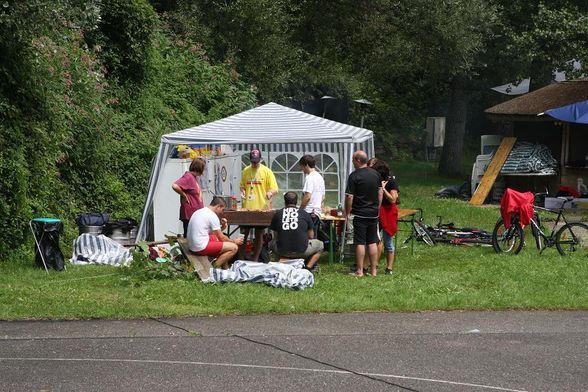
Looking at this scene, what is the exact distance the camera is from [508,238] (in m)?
16.7

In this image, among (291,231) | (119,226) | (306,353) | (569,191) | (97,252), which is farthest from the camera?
(569,191)

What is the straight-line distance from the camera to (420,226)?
1800 cm

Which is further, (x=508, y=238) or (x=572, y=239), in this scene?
(x=508, y=238)

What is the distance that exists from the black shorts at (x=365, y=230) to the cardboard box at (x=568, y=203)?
11263mm

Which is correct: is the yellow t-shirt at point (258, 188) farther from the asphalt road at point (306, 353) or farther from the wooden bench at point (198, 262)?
the asphalt road at point (306, 353)

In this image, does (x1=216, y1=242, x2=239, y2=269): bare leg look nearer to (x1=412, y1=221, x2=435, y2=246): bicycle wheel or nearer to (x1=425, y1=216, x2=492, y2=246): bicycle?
(x1=412, y1=221, x2=435, y2=246): bicycle wheel

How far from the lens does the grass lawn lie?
1180cm

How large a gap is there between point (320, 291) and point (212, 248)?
151 cm

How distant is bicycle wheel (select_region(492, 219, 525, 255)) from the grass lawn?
59 centimetres

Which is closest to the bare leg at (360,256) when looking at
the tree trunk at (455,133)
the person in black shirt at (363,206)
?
the person in black shirt at (363,206)

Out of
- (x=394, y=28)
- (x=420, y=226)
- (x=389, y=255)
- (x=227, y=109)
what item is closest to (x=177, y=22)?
(x=227, y=109)

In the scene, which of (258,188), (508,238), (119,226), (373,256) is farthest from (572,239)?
(119,226)

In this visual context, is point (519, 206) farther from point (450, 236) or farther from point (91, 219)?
point (91, 219)

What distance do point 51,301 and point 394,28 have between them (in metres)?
23.0
